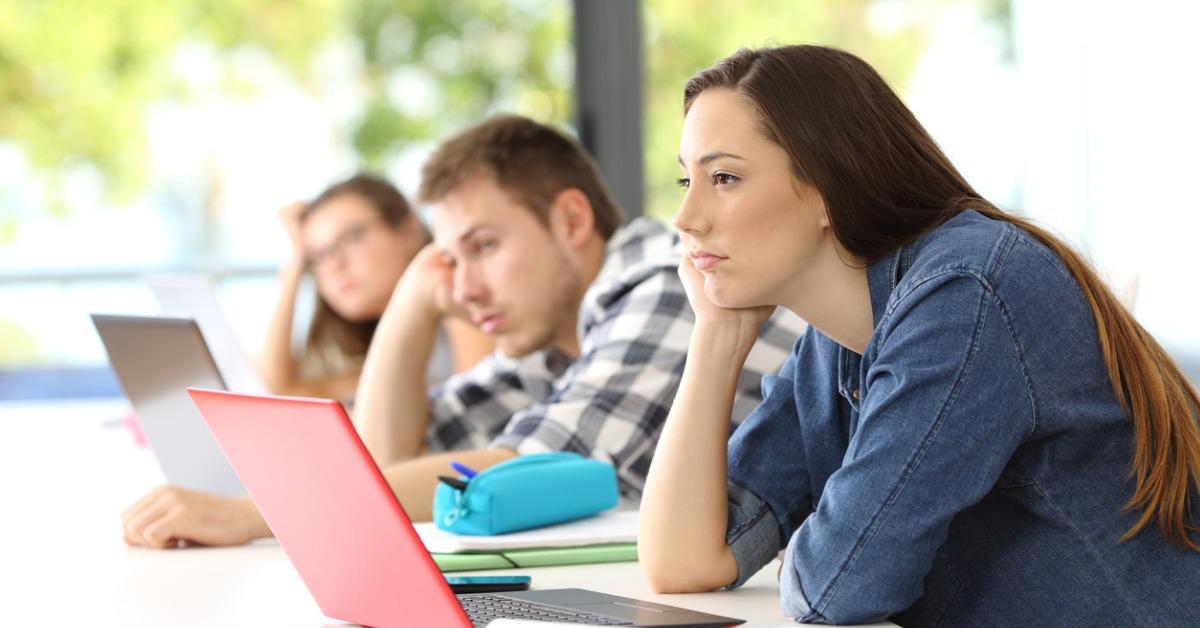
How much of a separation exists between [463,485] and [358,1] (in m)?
3.46

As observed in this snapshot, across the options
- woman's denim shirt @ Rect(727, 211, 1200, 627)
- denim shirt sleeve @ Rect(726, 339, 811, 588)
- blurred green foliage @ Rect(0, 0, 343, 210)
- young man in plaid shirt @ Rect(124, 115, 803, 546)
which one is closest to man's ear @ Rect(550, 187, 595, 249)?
young man in plaid shirt @ Rect(124, 115, 803, 546)

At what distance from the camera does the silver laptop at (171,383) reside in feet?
5.28

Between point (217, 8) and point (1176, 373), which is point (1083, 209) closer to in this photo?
point (1176, 373)

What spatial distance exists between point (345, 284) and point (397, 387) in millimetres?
638

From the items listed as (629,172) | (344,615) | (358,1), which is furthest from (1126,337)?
(358,1)

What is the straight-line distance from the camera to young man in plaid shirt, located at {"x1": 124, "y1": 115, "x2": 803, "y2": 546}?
A: 1640 mm

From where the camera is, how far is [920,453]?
0.92 meters

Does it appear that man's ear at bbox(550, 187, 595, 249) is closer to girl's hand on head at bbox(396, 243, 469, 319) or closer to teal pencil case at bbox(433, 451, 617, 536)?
girl's hand on head at bbox(396, 243, 469, 319)

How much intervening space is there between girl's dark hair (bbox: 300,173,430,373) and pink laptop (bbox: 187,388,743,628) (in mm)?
1862

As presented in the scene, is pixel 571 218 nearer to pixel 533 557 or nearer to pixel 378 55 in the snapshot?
pixel 533 557

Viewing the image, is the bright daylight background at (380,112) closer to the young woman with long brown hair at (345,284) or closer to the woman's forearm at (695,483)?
the young woman with long brown hair at (345,284)

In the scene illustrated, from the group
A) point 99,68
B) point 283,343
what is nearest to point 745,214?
point 283,343

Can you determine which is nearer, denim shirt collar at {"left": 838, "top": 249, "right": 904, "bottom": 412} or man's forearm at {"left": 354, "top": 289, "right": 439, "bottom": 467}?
denim shirt collar at {"left": 838, "top": 249, "right": 904, "bottom": 412}

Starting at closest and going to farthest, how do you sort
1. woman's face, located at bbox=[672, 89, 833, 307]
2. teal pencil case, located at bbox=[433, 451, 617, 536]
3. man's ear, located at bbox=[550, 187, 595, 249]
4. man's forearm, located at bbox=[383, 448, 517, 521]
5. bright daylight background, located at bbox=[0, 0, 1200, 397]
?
woman's face, located at bbox=[672, 89, 833, 307] → teal pencil case, located at bbox=[433, 451, 617, 536] → man's forearm, located at bbox=[383, 448, 517, 521] → man's ear, located at bbox=[550, 187, 595, 249] → bright daylight background, located at bbox=[0, 0, 1200, 397]
